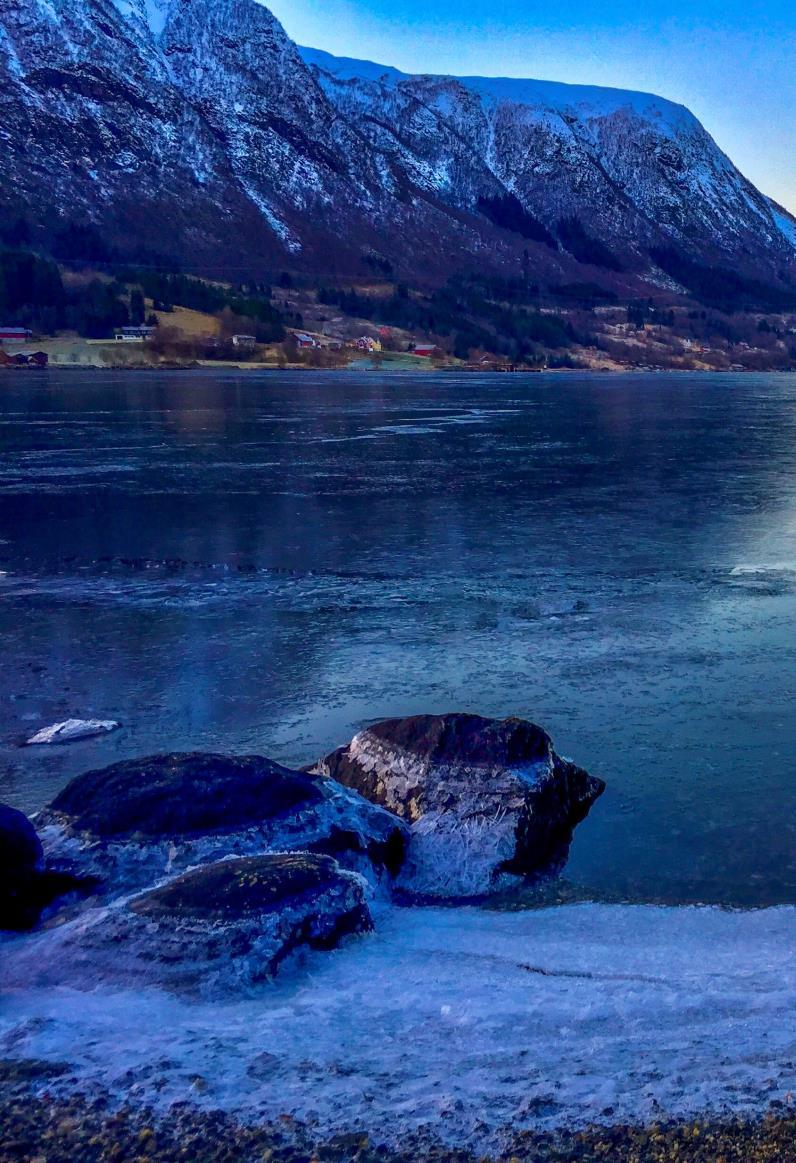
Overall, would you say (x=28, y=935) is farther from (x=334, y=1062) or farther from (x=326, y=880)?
(x=334, y=1062)

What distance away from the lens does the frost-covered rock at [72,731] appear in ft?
27.8

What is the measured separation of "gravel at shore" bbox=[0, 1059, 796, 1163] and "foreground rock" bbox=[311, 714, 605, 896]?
102 inches

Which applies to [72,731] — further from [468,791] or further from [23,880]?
[468,791]

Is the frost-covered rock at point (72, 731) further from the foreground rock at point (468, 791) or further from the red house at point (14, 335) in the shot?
the red house at point (14, 335)

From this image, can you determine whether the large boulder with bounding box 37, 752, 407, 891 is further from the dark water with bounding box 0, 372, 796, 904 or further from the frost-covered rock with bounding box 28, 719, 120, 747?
the frost-covered rock with bounding box 28, 719, 120, 747

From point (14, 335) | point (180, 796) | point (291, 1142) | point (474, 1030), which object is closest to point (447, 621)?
point (180, 796)

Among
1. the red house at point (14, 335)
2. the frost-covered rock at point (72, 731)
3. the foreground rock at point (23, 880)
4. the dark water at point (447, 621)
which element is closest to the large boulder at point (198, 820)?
the foreground rock at point (23, 880)

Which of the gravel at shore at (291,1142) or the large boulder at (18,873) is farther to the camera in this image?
the large boulder at (18,873)

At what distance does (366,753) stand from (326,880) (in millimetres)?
1869

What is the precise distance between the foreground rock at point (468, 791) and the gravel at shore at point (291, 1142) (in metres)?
2.58

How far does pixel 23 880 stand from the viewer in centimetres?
605

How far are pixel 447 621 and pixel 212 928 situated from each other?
6.83 m

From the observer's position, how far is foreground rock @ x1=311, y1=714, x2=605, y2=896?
6.74m

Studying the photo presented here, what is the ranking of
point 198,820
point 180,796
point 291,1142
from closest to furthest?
point 291,1142 < point 198,820 < point 180,796
